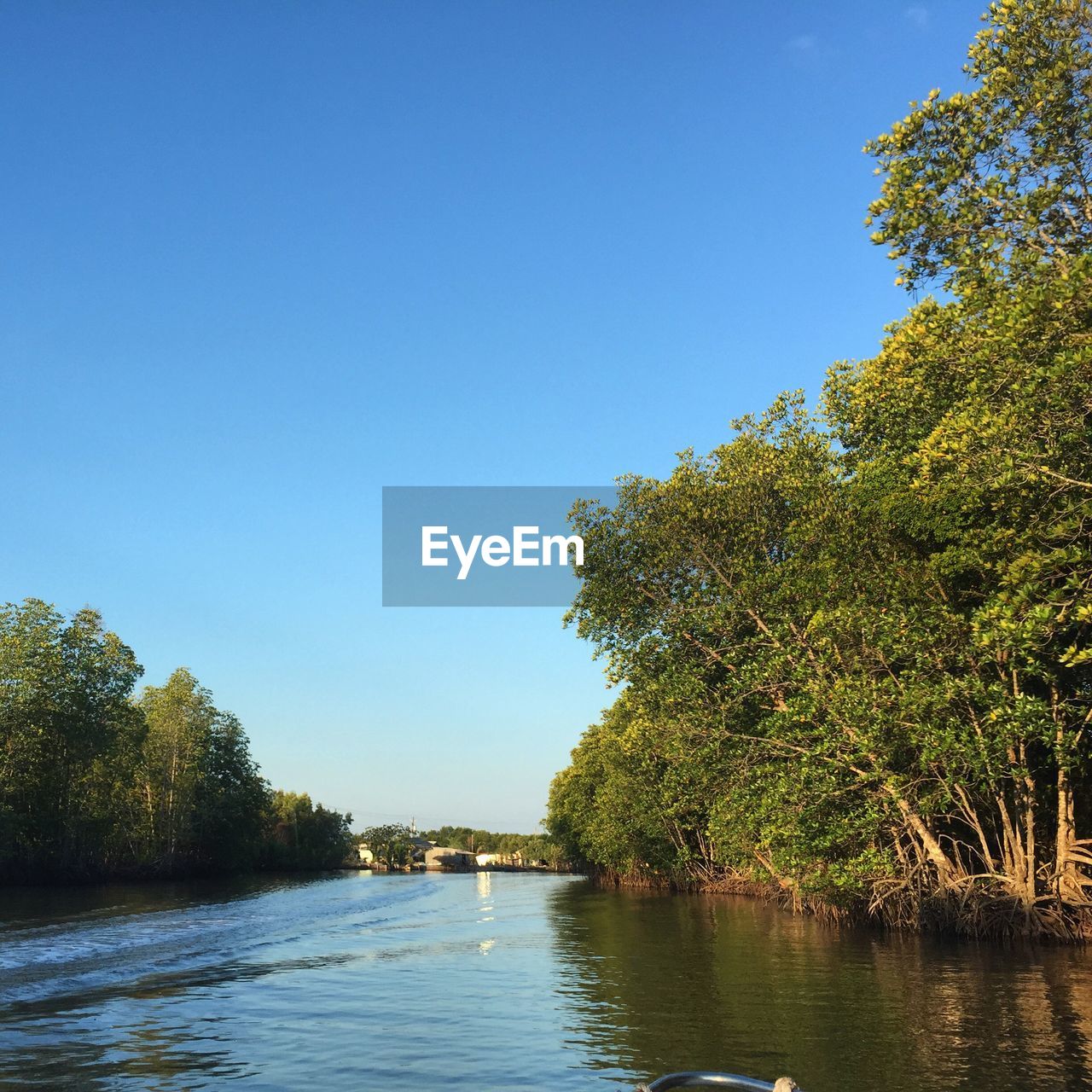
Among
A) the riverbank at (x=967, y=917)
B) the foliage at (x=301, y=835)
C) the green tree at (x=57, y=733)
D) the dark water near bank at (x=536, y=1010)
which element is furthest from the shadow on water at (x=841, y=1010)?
the foliage at (x=301, y=835)

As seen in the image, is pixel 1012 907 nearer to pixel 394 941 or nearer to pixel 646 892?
pixel 394 941

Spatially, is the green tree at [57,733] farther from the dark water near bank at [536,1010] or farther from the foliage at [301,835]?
the foliage at [301,835]

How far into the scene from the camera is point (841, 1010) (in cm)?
1638

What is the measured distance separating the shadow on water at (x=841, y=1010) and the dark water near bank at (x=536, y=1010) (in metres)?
0.06

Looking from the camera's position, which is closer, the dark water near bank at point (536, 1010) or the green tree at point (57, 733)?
the dark water near bank at point (536, 1010)

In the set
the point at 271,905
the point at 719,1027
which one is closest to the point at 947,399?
the point at 719,1027

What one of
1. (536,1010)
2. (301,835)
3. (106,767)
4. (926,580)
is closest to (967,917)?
(926,580)

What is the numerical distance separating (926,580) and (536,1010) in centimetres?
1504

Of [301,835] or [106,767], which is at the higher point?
[106,767]

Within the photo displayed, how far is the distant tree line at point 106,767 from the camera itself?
6756 cm

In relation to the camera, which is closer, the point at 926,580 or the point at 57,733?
the point at 926,580

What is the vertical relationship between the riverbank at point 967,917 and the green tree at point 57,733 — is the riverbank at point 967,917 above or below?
below

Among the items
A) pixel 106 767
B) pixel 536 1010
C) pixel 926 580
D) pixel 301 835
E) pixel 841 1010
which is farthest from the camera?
pixel 301 835

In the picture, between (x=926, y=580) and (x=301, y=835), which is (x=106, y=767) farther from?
(x=926, y=580)
